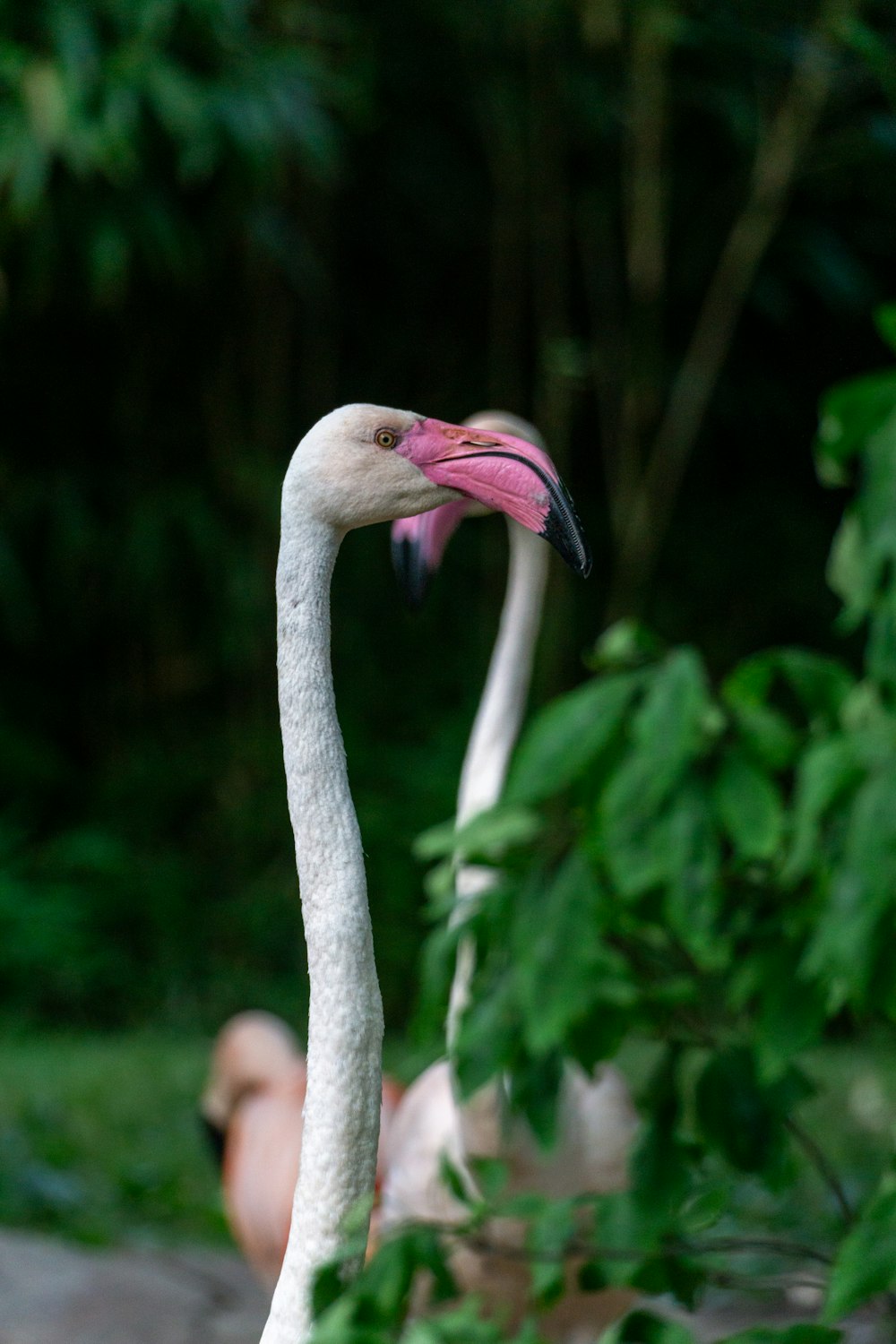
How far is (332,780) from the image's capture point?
3.89 ft

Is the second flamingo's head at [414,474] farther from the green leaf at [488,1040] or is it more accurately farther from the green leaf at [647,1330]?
the green leaf at [647,1330]

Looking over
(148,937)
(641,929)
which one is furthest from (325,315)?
(641,929)

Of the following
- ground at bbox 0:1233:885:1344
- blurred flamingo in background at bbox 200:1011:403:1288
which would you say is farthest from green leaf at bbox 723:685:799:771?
ground at bbox 0:1233:885:1344

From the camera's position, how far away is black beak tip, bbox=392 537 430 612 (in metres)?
1.66

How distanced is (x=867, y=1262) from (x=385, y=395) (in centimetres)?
516

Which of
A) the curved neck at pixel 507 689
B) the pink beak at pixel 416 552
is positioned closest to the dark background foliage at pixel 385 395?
the curved neck at pixel 507 689


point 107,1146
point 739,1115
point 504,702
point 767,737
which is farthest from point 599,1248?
point 107,1146

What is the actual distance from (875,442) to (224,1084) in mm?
2354

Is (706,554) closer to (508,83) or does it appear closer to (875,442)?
(508,83)

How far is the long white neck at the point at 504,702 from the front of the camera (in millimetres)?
2354

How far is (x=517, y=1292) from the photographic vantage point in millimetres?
2291

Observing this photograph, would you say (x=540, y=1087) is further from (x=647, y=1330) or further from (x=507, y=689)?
(x=507, y=689)

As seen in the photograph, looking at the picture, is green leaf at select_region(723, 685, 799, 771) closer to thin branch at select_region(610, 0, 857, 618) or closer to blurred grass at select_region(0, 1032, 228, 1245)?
blurred grass at select_region(0, 1032, 228, 1245)

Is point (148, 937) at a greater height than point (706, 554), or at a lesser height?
lesser
